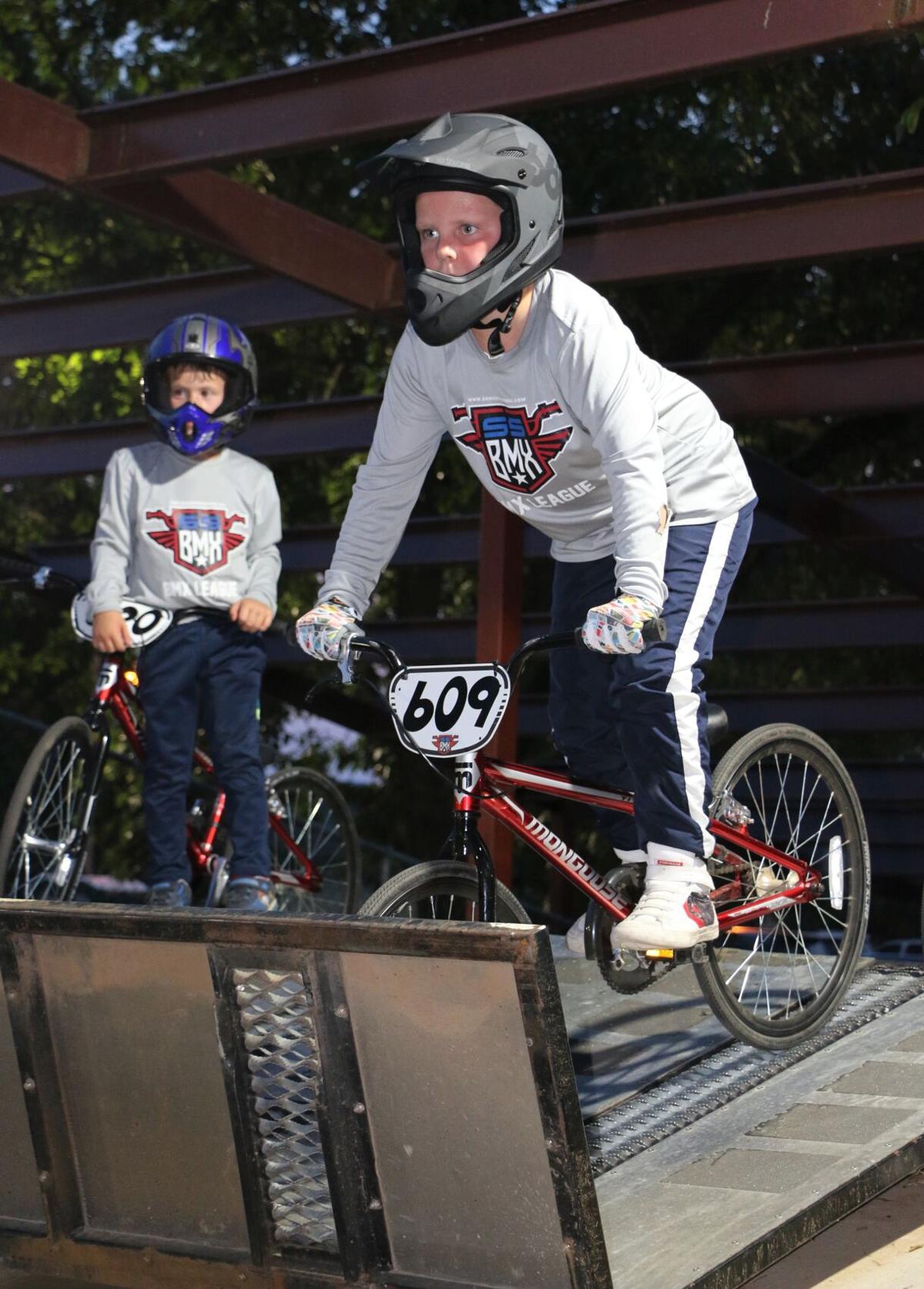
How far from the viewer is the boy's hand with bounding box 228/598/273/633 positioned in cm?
566

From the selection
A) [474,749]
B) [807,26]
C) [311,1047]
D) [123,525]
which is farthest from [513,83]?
[311,1047]

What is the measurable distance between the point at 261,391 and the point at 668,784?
1084 centimetres

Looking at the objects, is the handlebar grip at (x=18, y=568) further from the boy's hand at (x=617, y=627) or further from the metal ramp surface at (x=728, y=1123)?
the boy's hand at (x=617, y=627)

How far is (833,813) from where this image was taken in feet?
16.0

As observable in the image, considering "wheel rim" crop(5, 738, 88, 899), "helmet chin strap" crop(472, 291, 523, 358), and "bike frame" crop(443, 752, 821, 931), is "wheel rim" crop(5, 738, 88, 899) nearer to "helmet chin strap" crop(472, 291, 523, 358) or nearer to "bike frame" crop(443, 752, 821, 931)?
"bike frame" crop(443, 752, 821, 931)

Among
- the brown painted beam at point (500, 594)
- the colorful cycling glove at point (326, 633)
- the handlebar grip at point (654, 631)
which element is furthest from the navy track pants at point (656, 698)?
the brown painted beam at point (500, 594)

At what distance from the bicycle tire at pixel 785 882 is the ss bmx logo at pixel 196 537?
1.98 m

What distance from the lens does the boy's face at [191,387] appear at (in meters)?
5.67

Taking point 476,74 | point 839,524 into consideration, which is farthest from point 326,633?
point 839,524

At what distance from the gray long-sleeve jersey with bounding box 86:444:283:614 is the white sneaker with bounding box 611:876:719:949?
7.24 feet

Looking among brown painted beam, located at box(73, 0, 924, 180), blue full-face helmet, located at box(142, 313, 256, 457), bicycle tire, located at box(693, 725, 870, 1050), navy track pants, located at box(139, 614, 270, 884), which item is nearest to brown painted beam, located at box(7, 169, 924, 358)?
brown painted beam, located at box(73, 0, 924, 180)

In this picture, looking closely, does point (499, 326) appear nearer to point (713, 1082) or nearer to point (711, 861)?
point (711, 861)

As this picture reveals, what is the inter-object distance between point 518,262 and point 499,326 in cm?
17

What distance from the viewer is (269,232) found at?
6961 mm
